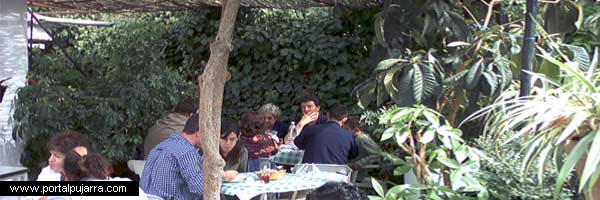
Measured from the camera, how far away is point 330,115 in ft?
21.3

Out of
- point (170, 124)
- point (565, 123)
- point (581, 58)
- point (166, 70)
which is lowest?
point (170, 124)

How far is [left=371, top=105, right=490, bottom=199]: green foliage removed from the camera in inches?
Result: 122

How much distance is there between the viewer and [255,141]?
6395 millimetres

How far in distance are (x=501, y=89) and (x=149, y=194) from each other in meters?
2.06

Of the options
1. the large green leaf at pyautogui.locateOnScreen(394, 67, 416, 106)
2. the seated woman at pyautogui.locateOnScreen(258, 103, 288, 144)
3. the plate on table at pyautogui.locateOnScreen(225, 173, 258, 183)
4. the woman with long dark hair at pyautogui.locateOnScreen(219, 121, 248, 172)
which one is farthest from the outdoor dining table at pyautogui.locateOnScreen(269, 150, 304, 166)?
the large green leaf at pyautogui.locateOnScreen(394, 67, 416, 106)

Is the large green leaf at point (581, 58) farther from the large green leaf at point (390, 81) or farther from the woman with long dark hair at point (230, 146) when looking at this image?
the woman with long dark hair at point (230, 146)

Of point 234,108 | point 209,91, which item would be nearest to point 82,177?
point 209,91

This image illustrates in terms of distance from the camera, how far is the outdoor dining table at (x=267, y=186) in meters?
4.58

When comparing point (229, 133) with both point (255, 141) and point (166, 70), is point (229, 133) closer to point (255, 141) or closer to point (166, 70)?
point (255, 141)

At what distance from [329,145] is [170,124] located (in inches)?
52.0

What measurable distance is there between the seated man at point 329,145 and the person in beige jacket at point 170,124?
3.24 ft

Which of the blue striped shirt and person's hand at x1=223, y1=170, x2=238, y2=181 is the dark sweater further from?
the blue striped shirt

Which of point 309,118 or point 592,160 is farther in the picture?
point 309,118

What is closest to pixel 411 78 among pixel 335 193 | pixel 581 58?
pixel 581 58
